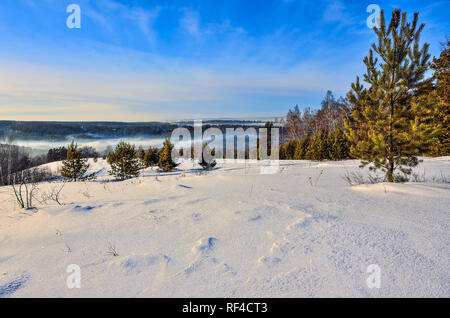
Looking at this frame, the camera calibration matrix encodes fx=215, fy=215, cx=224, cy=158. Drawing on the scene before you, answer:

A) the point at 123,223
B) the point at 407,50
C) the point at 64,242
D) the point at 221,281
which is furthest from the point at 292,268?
the point at 407,50

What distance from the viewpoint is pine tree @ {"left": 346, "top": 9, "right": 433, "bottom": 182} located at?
473 cm

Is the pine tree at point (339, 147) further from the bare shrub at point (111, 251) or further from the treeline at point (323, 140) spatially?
the bare shrub at point (111, 251)

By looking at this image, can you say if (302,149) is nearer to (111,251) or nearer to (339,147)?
(339,147)

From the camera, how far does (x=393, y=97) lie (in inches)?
197

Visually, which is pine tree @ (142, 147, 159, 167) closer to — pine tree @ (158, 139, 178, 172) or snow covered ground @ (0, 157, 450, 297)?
pine tree @ (158, 139, 178, 172)

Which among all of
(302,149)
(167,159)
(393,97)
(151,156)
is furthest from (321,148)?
(151,156)

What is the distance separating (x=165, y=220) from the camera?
8.77ft

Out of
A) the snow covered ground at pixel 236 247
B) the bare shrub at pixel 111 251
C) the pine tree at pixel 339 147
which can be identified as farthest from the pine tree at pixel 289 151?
the bare shrub at pixel 111 251

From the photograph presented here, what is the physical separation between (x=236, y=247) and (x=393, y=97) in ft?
17.7

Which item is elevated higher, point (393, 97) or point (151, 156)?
point (393, 97)

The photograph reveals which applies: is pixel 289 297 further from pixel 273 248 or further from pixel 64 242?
pixel 64 242

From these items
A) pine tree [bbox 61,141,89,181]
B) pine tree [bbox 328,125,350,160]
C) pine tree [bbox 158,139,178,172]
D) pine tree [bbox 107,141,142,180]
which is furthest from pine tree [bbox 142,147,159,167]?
pine tree [bbox 328,125,350,160]
